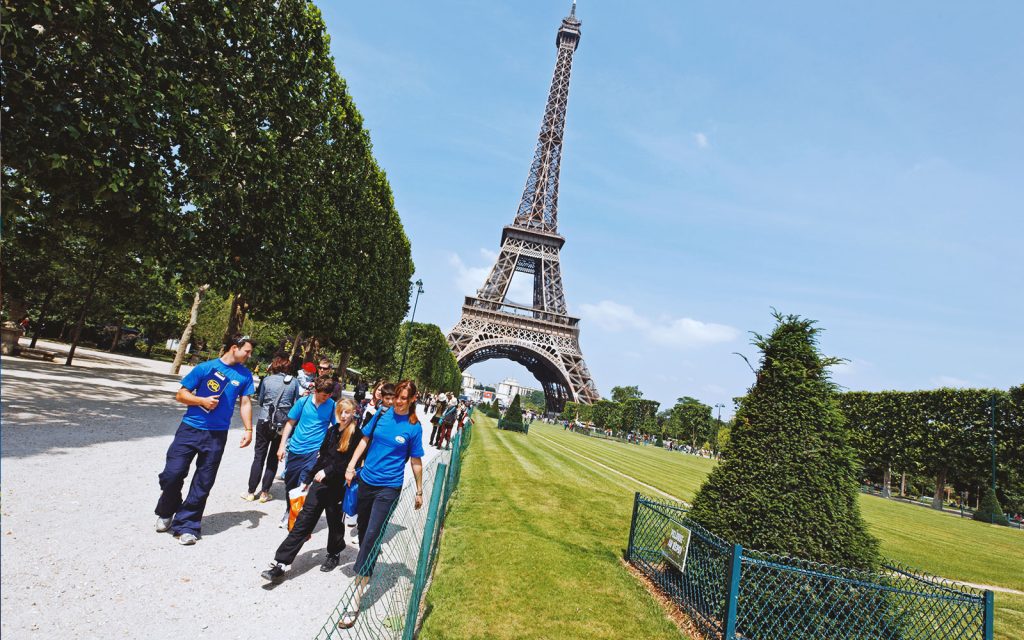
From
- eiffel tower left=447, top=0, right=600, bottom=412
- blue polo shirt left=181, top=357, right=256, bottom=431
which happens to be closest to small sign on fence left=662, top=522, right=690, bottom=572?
blue polo shirt left=181, top=357, right=256, bottom=431

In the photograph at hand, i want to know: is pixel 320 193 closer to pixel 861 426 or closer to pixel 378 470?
pixel 378 470

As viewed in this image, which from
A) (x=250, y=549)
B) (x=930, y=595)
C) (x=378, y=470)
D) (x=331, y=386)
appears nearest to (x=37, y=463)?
(x=250, y=549)

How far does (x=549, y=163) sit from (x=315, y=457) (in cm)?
6010

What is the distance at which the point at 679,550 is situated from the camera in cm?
620

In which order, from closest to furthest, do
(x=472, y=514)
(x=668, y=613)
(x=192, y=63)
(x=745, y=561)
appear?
(x=745, y=561)
(x=668, y=613)
(x=472, y=514)
(x=192, y=63)

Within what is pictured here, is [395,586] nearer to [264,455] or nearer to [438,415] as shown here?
[264,455]

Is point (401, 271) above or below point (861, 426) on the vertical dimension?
above

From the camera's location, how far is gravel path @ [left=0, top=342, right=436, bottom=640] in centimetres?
390

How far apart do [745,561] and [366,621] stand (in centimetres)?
369

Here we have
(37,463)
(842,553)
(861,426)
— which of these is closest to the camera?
(842,553)

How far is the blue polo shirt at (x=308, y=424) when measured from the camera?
621 cm

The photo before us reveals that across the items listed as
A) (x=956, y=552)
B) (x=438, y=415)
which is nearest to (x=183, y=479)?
(x=438, y=415)

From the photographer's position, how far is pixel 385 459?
5.14m

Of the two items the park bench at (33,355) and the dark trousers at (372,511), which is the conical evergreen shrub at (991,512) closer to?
the dark trousers at (372,511)
